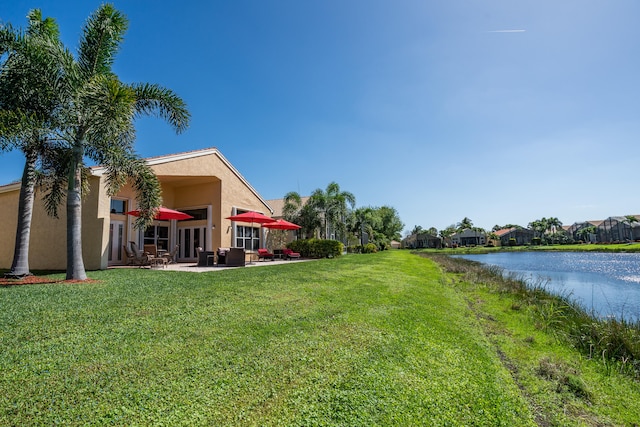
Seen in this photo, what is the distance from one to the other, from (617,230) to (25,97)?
9829cm

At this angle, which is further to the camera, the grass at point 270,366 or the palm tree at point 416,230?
the palm tree at point 416,230

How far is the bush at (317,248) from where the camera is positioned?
23.4 m

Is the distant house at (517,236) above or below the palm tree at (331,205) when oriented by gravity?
below

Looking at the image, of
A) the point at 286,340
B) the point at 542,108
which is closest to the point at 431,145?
the point at 542,108

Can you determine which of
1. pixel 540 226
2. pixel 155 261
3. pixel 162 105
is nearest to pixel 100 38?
pixel 162 105

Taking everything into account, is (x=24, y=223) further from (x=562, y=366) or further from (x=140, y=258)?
(x=562, y=366)

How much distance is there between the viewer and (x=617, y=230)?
232 feet

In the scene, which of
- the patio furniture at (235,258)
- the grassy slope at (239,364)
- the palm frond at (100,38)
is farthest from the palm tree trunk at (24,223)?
the patio furniture at (235,258)

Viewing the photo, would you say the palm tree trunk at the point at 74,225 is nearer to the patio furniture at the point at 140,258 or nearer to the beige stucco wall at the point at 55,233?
the beige stucco wall at the point at 55,233

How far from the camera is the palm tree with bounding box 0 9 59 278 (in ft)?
27.7

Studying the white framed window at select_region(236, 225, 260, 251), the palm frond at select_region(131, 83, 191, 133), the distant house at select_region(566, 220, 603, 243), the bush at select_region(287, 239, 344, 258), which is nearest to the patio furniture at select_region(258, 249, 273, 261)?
the white framed window at select_region(236, 225, 260, 251)

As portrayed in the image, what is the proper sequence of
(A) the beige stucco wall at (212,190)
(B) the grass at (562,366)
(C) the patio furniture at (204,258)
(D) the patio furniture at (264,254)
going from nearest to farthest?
(B) the grass at (562,366)
(C) the patio furniture at (204,258)
(A) the beige stucco wall at (212,190)
(D) the patio furniture at (264,254)

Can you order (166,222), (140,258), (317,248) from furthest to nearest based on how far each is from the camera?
(317,248) → (166,222) → (140,258)

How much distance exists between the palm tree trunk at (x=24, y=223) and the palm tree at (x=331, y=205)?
65.9ft
